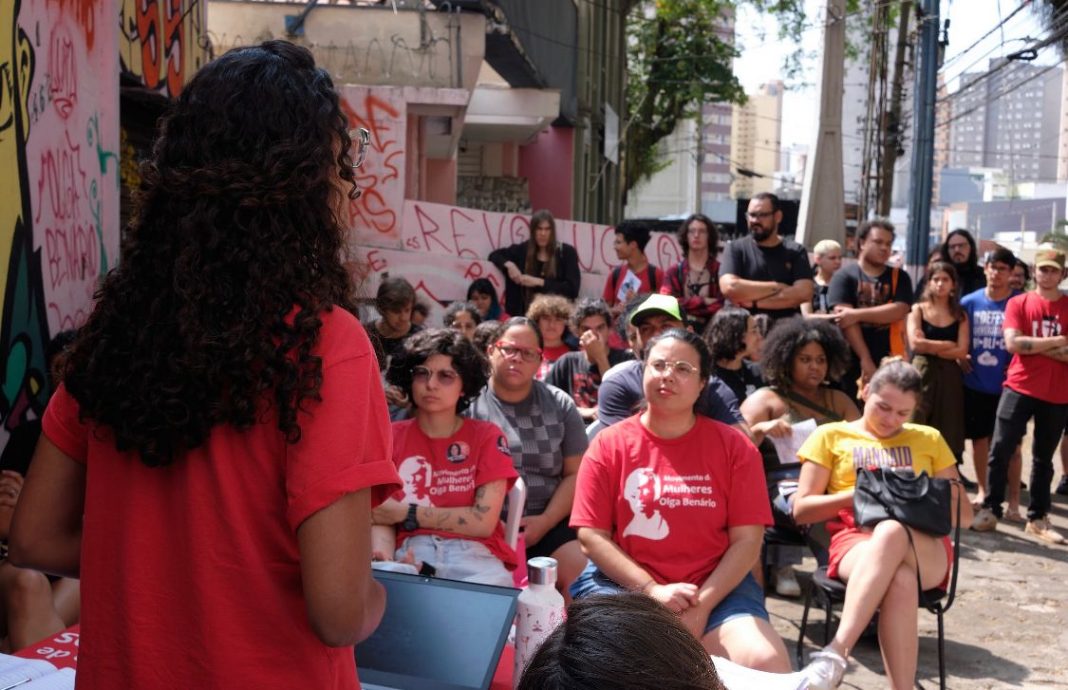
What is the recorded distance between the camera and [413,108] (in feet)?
39.5

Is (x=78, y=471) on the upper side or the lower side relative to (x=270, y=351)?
lower

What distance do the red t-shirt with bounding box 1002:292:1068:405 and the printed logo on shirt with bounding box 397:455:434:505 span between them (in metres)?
5.09

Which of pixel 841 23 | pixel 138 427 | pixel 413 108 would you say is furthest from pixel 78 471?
pixel 841 23

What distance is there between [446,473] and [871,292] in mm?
4894

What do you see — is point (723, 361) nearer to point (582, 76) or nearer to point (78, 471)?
point (78, 471)

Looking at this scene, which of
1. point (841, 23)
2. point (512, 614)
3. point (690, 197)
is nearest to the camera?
point (512, 614)

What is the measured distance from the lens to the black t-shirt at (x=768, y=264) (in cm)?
796

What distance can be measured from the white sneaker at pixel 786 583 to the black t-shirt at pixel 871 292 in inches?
102

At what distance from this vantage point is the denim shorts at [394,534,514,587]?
4.27 m

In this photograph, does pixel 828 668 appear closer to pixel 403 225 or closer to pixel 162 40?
pixel 162 40

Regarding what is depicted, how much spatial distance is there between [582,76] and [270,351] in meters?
22.2

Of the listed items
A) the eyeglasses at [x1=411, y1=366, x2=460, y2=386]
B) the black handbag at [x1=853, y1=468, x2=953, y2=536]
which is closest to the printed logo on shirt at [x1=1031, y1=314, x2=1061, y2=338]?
the black handbag at [x1=853, y1=468, x2=953, y2=536]

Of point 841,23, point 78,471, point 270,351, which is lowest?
point 78,471

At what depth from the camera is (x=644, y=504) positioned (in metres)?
4.19
